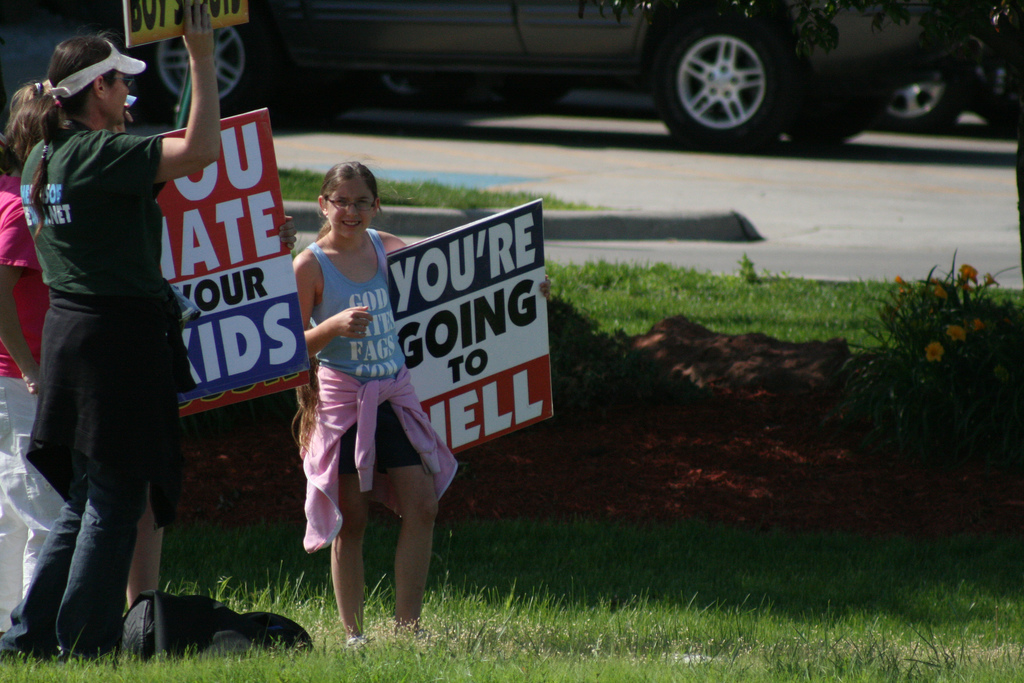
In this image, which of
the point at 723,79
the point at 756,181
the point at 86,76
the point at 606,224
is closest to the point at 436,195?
the point at 606,224

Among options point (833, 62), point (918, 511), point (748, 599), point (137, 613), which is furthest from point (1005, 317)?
point (833, 62)

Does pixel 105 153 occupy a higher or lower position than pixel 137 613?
higher

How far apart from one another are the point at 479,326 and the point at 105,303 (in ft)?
4.54

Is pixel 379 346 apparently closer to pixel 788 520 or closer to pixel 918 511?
pixel 788 520

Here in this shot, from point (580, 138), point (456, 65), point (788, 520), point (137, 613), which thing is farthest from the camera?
point (580, 138)

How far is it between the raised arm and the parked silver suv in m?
9.20

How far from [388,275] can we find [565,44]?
355 inches

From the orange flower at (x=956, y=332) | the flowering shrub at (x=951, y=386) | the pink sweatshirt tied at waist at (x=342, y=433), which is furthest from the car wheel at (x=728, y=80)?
the pink sweatshirt tied at waist at (x=342, y=433)

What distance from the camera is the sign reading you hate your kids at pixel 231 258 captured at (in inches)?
152

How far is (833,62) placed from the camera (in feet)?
38.9

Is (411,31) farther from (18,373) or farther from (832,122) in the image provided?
(18,373)

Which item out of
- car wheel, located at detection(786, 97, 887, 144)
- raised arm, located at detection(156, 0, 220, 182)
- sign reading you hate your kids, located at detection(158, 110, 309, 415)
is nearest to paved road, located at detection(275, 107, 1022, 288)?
car wheel, located at detection(786, 97, 887, 144)

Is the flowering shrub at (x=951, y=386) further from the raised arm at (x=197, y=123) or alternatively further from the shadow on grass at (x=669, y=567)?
the raised arm at (x=197, y=123)

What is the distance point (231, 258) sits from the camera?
393 centimetres
